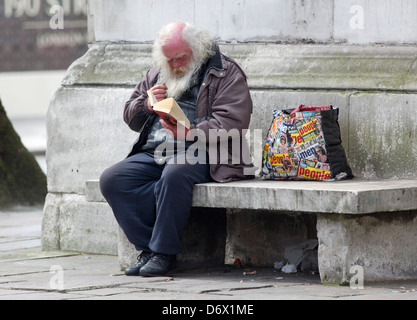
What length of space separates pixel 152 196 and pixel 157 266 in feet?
1.33

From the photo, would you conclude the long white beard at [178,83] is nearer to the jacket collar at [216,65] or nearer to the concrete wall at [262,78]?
the jacket collar at [216,65]

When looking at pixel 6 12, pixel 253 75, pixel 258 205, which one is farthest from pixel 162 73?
pixel 6 12

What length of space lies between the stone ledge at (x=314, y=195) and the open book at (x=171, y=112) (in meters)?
0.37

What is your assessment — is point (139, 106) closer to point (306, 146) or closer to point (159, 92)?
point (159, 92)

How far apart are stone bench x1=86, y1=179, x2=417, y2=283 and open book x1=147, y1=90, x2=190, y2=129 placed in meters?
0.36

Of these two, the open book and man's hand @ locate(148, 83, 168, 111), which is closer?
the open book

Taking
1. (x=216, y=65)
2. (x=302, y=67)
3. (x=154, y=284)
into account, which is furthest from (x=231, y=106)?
(x=154, y=284)

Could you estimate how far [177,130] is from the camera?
5.70m

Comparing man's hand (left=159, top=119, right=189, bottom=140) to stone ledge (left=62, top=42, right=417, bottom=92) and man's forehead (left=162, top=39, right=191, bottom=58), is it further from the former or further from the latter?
stone ledge (left=62, top=42, right=417, bottom=92)

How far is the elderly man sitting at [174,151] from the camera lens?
5602 mm

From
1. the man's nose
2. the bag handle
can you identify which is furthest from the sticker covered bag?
the man's nose

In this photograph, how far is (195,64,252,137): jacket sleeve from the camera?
18.5ft
